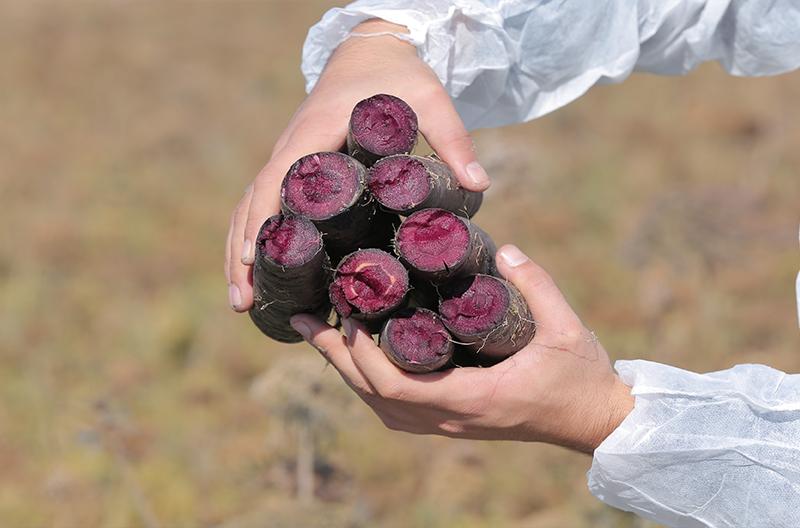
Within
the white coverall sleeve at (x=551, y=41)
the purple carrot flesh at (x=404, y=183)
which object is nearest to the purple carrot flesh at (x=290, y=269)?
the purple carrot flesh at (x=404, y=183)

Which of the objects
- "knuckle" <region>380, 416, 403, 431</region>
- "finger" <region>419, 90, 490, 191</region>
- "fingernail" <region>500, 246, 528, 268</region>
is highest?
"finger" <region>419, 90, 490, 191</region>

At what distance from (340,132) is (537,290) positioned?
17.9 inches

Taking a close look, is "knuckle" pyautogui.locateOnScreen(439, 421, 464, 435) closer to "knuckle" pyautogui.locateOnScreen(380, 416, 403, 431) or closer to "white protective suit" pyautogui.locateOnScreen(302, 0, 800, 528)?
"knuckle" pyautogui.locateOnScreen(380, 416, 403, 431)

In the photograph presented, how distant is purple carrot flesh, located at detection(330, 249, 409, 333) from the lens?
146cm

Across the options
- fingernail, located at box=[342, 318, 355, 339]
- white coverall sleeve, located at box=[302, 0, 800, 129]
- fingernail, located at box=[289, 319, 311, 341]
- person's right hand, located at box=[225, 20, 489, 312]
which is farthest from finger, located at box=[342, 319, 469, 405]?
white coverall sleeve, located at box=[302, 0, 800, 129]

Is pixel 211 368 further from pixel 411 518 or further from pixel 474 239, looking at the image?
pixel 474 239

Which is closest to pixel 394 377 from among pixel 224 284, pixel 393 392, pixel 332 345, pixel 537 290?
pixel 393 392

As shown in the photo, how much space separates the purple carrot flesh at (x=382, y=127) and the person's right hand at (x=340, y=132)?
0.09m

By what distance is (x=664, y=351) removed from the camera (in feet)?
17.3

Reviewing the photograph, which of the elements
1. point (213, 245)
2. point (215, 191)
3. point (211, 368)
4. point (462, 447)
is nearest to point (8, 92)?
point (215, 191)

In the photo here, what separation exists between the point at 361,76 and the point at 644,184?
7.67m

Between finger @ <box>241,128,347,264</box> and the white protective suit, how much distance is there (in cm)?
36

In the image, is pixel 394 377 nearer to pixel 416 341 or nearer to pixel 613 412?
pixel 416 341

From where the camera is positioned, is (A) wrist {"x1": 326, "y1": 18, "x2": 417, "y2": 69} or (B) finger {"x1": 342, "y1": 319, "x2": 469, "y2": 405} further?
(A) wrist {"x1": 326, "y1": 18, "x2": 417, "y2": 69}
